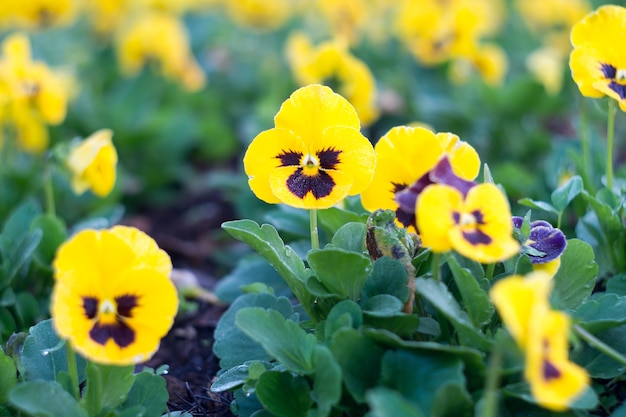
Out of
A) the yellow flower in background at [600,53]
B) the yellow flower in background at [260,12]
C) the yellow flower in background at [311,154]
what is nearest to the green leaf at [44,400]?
the yellow flower in background at [311,154]

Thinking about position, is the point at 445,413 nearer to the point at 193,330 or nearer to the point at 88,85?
the point at 193,330

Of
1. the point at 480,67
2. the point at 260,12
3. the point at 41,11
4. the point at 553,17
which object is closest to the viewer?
the point at 480,67

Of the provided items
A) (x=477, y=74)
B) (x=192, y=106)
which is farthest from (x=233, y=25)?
(x=477, y=74)

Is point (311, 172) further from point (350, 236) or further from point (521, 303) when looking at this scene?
point (521, 303)

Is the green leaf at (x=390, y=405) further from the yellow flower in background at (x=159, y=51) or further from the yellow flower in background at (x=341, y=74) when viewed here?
the yellow flower in background at (x=159, y=51)

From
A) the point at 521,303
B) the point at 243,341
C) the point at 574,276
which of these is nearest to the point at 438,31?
the point at 574,276

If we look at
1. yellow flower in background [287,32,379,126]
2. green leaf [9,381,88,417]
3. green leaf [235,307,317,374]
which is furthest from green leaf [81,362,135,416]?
yellow flower in background [287,32,379,126]
